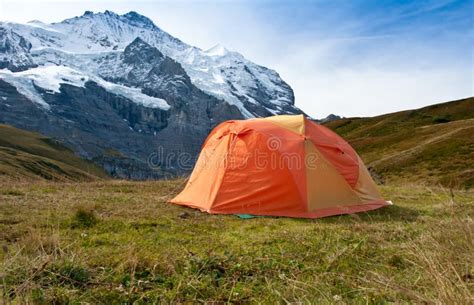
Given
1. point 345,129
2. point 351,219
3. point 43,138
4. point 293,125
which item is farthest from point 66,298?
point 43,138

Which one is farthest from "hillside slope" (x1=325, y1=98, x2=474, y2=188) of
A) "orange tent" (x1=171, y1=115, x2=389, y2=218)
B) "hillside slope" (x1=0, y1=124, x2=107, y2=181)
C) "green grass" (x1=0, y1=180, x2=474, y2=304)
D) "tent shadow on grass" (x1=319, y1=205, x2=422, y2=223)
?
"hillside slope" (x1=0, y1=124, x2=107, y2=181)

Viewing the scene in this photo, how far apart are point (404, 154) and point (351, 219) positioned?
49.7 metres

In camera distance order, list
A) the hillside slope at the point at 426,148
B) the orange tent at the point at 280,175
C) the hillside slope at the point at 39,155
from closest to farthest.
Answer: the orange tent at the point at 280,175, the hillside slope at the point at 426,148, the hillside slope at the point at 39,155

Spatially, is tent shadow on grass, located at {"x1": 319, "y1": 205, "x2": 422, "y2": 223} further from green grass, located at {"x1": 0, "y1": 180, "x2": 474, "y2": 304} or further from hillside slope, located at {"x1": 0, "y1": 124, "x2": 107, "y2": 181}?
hillside slope, located at {"x1": 0, "y1": 124, "x2": 107, "y2": 181}

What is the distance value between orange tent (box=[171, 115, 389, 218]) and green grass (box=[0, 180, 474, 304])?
0.82 metres

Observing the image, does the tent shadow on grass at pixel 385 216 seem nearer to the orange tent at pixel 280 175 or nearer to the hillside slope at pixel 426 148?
the orange tent at pixel 280 175

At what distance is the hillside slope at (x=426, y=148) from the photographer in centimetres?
4622

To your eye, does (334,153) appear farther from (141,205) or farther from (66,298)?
(66,298)

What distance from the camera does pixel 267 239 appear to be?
825cm

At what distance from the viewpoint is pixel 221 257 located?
20.9 ft

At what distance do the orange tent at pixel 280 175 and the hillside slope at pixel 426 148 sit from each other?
1795cm

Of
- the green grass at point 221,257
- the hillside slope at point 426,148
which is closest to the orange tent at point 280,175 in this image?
the green grass at point 221,257

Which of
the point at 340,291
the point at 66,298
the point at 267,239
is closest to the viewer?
the point at 66,298

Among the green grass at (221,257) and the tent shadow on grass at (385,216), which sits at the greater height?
the green grass at (221,257)
